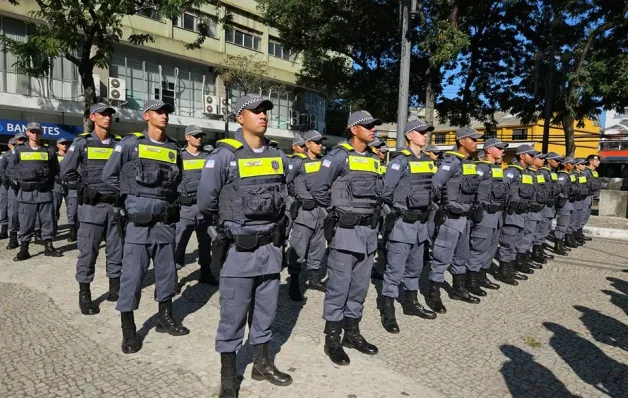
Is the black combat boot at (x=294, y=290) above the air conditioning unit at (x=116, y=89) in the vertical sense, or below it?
below

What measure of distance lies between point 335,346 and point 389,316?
1.01 m

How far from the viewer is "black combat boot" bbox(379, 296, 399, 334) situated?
4.45 m

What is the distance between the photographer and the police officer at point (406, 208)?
15.2 feet

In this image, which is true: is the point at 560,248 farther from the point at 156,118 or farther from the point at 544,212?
the point at 156,118

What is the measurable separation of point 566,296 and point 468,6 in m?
11.1

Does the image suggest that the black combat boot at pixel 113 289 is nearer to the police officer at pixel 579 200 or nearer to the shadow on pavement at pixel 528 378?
the shadow on pavement at pixel 528 378

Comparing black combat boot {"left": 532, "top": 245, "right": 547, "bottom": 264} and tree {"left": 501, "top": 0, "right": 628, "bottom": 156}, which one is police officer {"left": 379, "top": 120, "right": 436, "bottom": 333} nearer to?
black combat boot {"left": 532, "top": 245, "right": 547, "bottom": 264}

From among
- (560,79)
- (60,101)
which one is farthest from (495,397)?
Result: (60,101)

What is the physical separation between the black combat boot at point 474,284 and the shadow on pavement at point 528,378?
182 cm

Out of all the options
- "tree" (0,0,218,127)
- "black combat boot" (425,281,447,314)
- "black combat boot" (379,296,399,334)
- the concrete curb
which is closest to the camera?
"black combat boot" (379,296,399,334)

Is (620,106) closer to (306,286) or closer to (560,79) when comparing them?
(560,79)

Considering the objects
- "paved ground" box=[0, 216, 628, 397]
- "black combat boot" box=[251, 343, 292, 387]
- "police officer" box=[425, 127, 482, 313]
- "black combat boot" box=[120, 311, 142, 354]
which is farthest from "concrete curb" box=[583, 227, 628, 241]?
"black combat boot" box=[120, 311, 142, 354]

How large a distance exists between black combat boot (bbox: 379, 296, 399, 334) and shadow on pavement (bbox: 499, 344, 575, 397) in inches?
41.0

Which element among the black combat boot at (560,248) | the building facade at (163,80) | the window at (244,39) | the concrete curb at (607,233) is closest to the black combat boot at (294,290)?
the black combat boot at (560,248)
